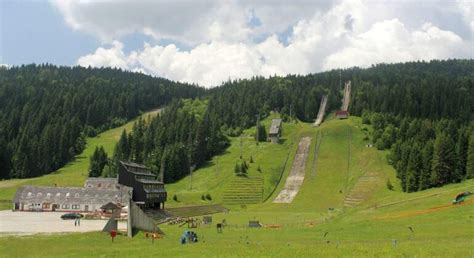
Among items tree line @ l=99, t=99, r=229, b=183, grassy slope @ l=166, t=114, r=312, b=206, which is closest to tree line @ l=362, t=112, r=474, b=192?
grassy slope @ l=166, t=114, r=312, b=206

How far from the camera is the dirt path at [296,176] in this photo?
116137mm

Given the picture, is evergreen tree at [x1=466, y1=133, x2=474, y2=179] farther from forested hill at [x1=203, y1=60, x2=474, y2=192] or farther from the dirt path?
the dirt path

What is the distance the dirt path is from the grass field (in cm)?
210

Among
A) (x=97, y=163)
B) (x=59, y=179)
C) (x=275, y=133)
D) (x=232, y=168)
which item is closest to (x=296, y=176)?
(x=232, y=168)

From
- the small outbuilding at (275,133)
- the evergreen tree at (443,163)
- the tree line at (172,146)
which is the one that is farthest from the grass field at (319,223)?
the evergreen tree at (443,163)

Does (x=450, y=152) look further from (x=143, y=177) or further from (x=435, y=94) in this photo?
(x=435, y=94)

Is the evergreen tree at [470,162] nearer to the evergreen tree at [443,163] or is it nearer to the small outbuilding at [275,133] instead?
the evergreen tree at [443,163]

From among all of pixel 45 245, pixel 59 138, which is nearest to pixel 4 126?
pixel 59 138

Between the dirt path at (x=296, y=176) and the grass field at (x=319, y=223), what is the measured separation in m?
2.10

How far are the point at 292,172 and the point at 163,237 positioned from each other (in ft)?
306

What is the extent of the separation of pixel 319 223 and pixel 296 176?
7137cm

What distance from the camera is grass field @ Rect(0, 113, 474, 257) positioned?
108ft

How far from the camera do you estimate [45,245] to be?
1655 inches

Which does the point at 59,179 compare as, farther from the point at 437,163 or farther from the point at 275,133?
the point at 437,163
